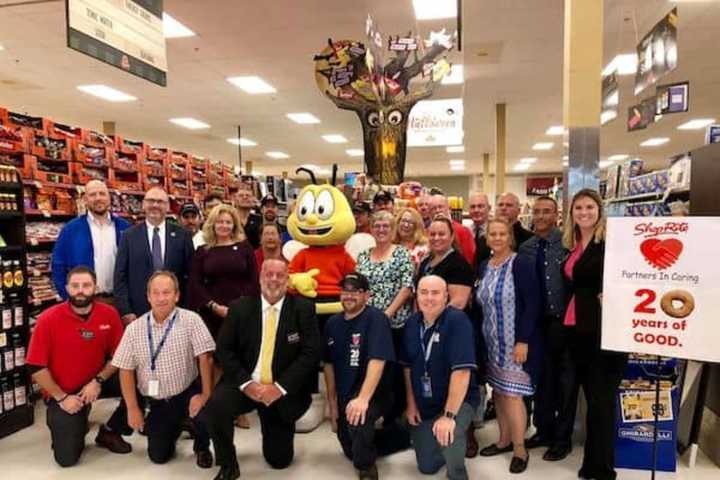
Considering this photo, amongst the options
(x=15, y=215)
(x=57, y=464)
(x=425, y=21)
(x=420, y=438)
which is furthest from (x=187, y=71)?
(x=420, y=438)

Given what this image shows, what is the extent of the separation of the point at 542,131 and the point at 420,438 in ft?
39.2

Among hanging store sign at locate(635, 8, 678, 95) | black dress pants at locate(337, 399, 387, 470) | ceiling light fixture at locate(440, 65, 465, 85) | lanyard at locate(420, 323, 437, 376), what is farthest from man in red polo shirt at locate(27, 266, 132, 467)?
ceiling light fixture at locate(440, 65, 465, 85)

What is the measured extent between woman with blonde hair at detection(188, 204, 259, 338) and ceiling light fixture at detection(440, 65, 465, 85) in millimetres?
5380

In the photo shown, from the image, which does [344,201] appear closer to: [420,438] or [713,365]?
[420,438]

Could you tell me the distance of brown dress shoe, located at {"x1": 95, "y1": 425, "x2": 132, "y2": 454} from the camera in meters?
3.24

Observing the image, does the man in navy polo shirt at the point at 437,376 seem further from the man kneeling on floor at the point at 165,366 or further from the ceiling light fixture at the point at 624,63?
the ceiling light fixture at the point at 624,63

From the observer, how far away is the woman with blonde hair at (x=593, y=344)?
273 cm

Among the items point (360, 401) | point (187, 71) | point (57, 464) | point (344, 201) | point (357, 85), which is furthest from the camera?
point (187, 71)

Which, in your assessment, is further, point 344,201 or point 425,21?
point 425,21

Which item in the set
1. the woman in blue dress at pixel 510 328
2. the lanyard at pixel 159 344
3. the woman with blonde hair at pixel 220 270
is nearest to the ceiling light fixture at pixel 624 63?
the woman in blue dress at pixel 510 328

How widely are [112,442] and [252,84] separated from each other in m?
6.67

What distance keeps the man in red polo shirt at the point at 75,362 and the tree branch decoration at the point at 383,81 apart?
11.8 ft

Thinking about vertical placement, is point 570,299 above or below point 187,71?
below

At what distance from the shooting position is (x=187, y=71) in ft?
26.0
